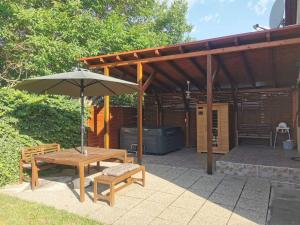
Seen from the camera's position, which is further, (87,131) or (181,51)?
(87,131)

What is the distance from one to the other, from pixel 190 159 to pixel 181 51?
3.45 metres

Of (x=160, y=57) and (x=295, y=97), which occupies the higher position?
(x=160, y=57)

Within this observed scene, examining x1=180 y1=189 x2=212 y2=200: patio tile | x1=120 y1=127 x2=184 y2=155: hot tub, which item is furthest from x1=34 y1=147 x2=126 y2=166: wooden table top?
x1=120 y1=127 x2=184 y2=155: hot tub

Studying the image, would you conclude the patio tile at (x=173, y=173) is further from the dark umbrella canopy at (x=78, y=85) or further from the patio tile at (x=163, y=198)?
the dark umbrella canopy at (x=78, y=85)

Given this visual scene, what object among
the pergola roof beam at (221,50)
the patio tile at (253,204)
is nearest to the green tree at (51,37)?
the pergola roof beam at (221,50)

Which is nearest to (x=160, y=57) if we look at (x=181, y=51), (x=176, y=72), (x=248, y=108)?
(x=181, y=51)

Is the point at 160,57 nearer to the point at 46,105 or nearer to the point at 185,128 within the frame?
the point at 46,105

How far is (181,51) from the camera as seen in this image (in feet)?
20.6

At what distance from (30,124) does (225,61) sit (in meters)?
5.30

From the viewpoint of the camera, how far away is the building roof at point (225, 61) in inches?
216

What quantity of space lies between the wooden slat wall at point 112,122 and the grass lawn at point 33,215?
448 cm

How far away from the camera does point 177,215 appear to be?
12.4 ft

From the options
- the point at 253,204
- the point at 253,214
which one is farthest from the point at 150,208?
the point at 253,204

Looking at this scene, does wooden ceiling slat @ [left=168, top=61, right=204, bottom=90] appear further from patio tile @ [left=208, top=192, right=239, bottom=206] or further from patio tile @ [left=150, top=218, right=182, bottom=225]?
patio tile @ [left=150, top=218, right=182, bottom=225]
